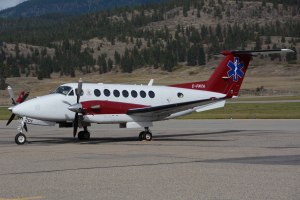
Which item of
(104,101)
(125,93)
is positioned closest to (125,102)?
(125,93)

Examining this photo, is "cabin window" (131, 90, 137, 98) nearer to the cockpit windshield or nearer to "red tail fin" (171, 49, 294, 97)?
the cockpit windshield

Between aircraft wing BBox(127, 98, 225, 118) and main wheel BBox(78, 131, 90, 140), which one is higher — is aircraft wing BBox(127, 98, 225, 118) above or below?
above

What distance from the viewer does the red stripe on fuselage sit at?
29.6 metres

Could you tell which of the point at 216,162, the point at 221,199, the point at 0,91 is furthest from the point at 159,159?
the point at 0,91

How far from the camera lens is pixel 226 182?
1454cm

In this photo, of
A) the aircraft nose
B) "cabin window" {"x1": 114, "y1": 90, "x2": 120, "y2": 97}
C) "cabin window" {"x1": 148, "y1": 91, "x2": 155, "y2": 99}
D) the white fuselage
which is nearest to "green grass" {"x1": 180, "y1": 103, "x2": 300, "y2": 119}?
the white fuselage

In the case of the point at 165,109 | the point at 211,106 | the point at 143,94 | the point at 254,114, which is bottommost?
the point at 254,114

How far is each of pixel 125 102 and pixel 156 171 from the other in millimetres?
14095

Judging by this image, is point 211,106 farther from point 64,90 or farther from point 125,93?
point 64,90

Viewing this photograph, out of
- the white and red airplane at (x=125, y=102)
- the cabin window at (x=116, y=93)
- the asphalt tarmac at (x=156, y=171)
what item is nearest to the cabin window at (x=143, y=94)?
the white and red airplane at (x=125, y=102)

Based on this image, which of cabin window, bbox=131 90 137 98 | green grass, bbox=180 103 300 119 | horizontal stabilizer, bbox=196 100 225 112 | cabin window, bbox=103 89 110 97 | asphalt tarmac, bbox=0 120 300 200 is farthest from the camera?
green grass, bbox=180 103 300 119

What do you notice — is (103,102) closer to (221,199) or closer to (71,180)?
(71,180)

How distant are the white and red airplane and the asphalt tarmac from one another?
9.15 ft

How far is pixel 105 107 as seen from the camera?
3002cm
